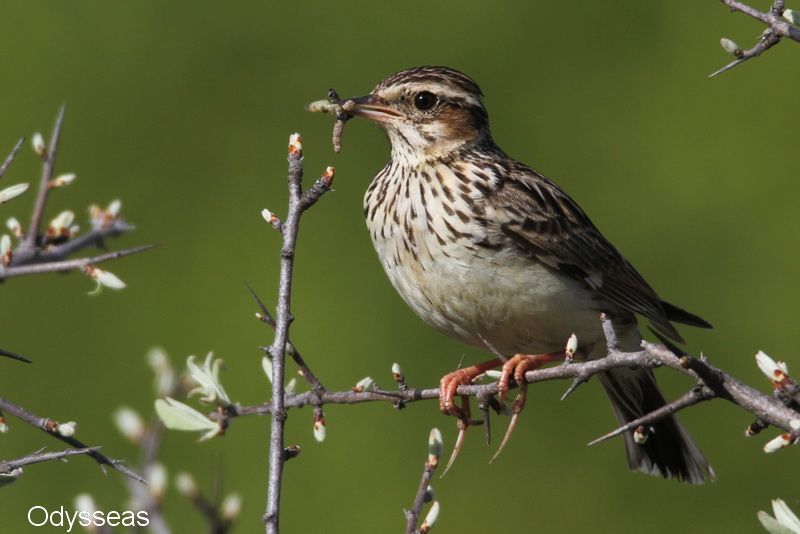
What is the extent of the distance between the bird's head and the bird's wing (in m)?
0.27

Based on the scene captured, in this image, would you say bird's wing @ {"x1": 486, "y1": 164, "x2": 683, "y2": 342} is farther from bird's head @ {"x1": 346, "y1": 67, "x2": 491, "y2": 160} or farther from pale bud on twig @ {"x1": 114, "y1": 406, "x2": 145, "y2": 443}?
pale bud on twig @ {"x1": 114, "y1": 406, "x2": 145, "y2": 443}

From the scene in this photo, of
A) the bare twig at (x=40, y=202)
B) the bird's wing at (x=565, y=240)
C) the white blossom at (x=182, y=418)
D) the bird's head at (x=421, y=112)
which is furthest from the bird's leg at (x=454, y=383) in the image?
the bare twig at (x=40, y=202)

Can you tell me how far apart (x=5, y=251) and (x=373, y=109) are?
1.85m

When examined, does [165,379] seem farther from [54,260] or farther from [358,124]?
[358,124]

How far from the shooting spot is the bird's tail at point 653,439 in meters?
4.73

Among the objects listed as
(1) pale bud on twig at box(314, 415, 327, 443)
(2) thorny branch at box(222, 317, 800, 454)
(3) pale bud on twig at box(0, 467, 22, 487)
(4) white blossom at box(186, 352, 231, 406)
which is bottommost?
(2) thorny branch at box(222, 317, 800, 454)

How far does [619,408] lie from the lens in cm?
500

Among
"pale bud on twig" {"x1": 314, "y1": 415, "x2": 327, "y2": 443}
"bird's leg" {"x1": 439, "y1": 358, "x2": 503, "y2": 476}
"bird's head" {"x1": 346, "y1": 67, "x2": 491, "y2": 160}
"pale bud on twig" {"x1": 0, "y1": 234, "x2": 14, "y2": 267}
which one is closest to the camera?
"pale bud on twig" {"x1": 314, "y1": 415, "x2": 327, "y2": 443}

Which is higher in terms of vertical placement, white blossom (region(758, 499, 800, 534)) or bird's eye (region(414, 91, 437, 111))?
bird's eye (region(414, 91, 437, 111))

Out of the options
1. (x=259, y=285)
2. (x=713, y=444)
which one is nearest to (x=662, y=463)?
(x=713, y=444)

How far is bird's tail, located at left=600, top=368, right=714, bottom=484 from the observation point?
4.73 m

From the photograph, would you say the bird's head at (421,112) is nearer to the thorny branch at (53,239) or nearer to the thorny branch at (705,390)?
the thorny branch at (53,239)

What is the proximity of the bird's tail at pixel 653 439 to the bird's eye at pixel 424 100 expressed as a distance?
1229 mm

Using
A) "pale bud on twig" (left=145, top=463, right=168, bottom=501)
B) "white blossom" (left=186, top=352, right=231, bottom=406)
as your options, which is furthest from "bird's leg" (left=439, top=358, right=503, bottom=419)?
"pale bud on twig" (left=145, top=463, right=168, bottom=501)
